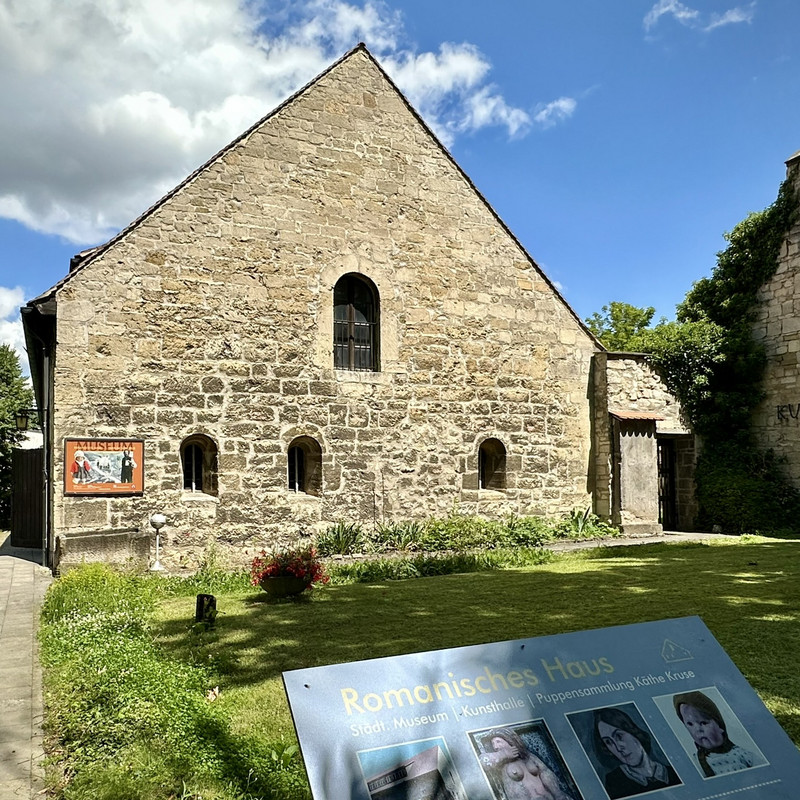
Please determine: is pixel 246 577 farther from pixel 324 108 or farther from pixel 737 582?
pixel 324 108

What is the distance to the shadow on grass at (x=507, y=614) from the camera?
605 centimetres

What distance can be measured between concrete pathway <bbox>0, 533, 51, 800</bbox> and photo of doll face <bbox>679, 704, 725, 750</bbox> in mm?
3379

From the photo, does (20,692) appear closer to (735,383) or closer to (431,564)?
(431,564)

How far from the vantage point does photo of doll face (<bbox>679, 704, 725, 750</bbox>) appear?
9.55ft

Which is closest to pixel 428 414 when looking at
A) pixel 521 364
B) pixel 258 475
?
pixel 521 364

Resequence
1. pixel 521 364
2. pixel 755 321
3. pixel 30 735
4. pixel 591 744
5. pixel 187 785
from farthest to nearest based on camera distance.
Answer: pixel 755 321 → pixel 521 364 → pixel 30 735 → pixel 187 785 → pixel 591 744

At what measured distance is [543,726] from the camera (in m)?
2.78

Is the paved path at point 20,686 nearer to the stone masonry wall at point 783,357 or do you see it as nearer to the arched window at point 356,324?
the arched window at point 356,324

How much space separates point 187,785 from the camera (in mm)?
3902

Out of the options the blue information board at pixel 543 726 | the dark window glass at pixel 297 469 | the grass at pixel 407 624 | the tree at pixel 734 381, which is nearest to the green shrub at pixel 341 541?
the dark window glass at pixel 297 469

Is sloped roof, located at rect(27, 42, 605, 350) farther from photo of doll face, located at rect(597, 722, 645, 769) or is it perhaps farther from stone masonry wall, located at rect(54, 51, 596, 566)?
photo of doll face, located at rect(597, 722, 645, 769)

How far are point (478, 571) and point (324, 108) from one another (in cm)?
851

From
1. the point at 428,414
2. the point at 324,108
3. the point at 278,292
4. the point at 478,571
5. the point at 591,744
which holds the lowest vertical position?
the point at 478,571

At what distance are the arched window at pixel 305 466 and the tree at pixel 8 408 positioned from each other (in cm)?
1347
